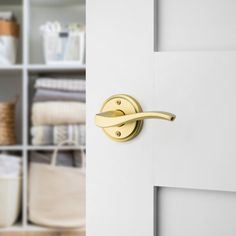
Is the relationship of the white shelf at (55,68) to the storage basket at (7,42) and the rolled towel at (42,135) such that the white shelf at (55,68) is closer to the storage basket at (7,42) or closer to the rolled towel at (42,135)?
the storage basket at (7,42)

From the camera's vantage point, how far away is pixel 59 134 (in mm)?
2018

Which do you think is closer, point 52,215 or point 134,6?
point 134,6

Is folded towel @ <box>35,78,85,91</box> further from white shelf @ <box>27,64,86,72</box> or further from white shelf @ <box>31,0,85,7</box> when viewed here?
white shelf @ <box>31,0,85,7</box>

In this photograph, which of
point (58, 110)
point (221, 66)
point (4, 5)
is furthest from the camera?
point (4, 5)

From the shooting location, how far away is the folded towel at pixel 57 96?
80.1 inches

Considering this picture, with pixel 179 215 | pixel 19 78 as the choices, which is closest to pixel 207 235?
pixel 179 215

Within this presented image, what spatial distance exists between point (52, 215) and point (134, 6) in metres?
1.69

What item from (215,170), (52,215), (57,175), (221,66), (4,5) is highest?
(4,5)

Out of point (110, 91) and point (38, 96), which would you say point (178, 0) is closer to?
point (110, 91)

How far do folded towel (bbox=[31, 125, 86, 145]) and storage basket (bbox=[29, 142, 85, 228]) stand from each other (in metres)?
0.07

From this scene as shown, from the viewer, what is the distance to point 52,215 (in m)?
2.04

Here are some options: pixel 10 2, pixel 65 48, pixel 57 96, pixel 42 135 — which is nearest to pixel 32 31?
pixel 10 2

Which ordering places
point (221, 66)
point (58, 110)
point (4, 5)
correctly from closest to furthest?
point (221, 66)
point (58, 110)
point (4, 5)

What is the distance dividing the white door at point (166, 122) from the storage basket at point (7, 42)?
164cm
